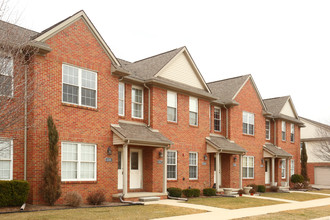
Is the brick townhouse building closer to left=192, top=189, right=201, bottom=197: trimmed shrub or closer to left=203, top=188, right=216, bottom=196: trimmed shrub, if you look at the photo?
left=203, top=188, right=216, bottom=196: trimmed shrub

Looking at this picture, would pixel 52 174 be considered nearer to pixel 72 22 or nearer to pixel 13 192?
pixel 13 192

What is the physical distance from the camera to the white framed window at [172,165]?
72.2 ft

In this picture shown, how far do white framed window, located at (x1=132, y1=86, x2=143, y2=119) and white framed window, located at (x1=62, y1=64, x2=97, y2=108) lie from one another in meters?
3.40

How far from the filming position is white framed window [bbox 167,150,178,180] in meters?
22.0

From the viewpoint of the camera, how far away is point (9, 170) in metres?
14.8

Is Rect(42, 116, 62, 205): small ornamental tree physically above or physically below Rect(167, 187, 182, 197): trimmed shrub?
above

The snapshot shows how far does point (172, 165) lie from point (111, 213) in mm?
8777

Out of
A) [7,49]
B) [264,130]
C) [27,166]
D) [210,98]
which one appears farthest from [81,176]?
[264,130]

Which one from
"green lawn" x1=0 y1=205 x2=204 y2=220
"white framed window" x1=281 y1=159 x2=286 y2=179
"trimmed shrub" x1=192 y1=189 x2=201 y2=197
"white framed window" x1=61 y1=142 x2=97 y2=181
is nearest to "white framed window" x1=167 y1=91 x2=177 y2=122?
"trimmed shrub" x1=192 y1=189 x2=201 y2=197

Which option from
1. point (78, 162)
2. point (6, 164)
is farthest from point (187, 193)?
point (6, 164)

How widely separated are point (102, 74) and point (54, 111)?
340 centimetres

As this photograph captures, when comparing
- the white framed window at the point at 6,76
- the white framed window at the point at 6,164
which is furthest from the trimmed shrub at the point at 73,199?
the white framed window at the point at 6,76

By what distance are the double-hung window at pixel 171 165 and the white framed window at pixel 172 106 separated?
6.92 feet

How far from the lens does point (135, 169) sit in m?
20.8
